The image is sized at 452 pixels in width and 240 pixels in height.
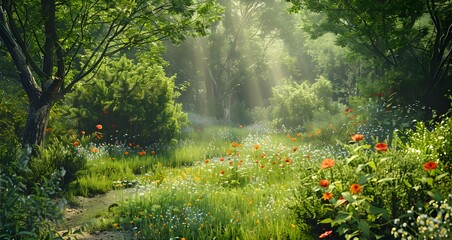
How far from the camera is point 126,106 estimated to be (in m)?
13.9

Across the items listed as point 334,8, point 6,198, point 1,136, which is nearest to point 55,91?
point 1,136

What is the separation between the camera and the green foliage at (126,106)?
13984 millimetres

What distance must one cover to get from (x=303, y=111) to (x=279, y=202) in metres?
16.2

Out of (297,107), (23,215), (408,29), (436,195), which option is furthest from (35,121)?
(297,107)

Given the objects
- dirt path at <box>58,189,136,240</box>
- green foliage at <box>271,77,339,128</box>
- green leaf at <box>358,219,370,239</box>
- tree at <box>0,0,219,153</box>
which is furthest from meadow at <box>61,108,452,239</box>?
green foliage at <box>271,77,339,128</box>

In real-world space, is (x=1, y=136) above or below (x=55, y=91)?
below

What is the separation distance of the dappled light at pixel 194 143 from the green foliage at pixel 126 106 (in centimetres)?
5

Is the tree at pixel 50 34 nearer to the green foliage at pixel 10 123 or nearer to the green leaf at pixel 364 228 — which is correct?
the green foliage at pixel 10 123

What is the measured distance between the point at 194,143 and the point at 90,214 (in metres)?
8.54

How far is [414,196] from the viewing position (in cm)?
459

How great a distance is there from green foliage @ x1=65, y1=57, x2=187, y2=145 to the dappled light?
5 centimetres

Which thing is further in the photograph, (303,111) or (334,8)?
(303,111)

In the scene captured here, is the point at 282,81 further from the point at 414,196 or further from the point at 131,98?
the point at 414,196

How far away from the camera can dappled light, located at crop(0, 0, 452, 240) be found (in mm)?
4664
